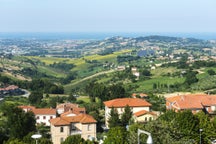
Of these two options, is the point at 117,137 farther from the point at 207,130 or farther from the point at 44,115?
the point at 44,115

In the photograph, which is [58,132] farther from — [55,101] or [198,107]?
[55,101]

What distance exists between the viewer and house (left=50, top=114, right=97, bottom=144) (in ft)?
164

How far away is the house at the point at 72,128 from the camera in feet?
164

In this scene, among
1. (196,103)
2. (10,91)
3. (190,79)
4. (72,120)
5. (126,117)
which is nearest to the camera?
(72,120)

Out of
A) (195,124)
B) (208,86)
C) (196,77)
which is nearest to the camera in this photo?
(195,124)

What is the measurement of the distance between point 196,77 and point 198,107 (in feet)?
156

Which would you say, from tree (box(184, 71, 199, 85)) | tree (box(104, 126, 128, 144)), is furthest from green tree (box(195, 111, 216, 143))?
tree (box(184, 71, 199, 85))

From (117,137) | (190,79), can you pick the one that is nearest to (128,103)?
(117,137)

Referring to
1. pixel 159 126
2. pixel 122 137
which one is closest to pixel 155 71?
pixel 122 137

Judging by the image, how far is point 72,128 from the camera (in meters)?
51.5

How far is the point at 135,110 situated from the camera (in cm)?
6366

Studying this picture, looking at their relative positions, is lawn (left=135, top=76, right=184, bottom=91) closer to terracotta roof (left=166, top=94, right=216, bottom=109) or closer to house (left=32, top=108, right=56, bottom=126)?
terracotta roof (left=166, top=94, right=216, bottom=109)

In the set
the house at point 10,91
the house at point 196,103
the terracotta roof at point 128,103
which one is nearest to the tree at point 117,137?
the terracotta roof at point 128,103

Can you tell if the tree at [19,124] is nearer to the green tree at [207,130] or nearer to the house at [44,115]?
the house at [44,115]
